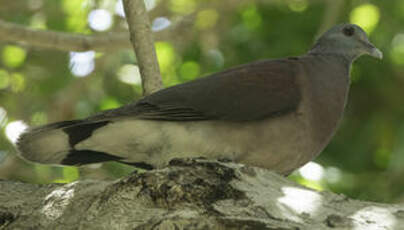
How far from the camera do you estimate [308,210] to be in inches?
85.3

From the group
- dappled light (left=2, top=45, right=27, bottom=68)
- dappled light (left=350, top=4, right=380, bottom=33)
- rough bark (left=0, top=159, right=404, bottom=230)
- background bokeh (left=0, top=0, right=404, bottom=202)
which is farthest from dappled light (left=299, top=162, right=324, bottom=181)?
rough bark (left=0, top=159, right=404, bottom=230)

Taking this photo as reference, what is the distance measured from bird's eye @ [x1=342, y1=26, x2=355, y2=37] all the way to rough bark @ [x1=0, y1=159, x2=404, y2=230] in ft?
7.88

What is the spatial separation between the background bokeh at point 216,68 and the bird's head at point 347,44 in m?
0.72

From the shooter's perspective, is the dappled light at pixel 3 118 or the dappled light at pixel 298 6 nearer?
the dappled light at pixel 3 118

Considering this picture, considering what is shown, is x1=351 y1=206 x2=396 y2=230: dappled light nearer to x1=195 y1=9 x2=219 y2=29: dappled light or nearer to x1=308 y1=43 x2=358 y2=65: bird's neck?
x1=308 y1=43 x2=358 y2=65: bird's neck

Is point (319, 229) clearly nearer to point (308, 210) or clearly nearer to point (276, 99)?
point (308, 210)

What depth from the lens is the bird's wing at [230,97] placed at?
3344 millimetres

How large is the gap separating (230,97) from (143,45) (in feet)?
1.78

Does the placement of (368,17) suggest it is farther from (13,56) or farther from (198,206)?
(198,206)

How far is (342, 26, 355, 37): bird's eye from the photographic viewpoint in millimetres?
4550

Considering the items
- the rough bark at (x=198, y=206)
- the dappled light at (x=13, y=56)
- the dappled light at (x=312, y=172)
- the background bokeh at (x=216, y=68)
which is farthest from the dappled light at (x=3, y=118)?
the rough bark at (x=198, y=206)

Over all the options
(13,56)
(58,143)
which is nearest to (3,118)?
(13,56)

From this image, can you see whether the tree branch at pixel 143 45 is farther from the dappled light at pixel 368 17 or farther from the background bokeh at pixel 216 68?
the dappled light at pixel 368 17

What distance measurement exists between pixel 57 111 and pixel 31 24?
117 centimetres
